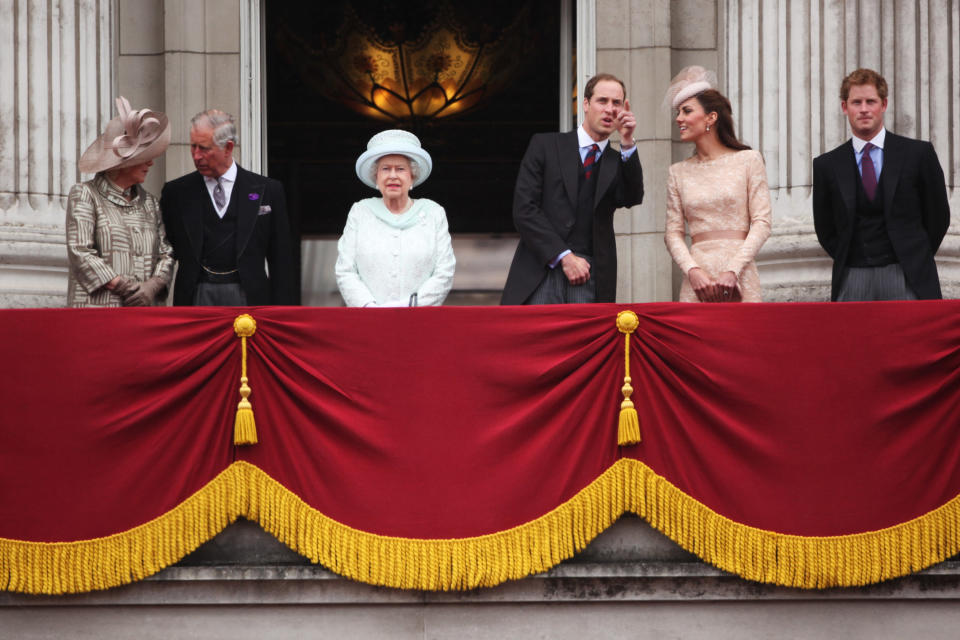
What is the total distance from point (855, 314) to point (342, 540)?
267 centimetres

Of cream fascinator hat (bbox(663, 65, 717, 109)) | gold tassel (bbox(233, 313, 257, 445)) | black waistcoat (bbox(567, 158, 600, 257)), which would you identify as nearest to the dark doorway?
cream fascinator hat (bbox(663, 65, 717, 109))

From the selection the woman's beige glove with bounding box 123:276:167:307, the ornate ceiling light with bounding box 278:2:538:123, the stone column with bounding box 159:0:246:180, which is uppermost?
the ornate ceiling light with bounding box 278:2:538:123

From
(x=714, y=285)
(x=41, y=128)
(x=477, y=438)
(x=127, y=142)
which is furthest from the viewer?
(x=41, y=128)

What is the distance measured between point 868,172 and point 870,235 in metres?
0.35

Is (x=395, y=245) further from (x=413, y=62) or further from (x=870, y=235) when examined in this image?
(x=413, y=62)

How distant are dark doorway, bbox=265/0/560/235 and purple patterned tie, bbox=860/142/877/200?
5.95 meters

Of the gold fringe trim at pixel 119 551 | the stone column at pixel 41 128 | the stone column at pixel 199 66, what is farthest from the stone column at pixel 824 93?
the stone column at pixel 41 128

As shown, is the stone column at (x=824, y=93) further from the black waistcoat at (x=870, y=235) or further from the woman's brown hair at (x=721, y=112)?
the woman's brown hair at (x=721, y=112)

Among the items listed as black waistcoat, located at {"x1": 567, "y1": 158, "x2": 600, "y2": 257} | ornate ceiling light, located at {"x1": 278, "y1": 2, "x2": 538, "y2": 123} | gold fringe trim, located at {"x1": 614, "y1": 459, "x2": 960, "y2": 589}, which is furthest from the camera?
ornate ceiling light, located at {"x1": 278, "y1": 2, "x2": 538, "y2": 123}

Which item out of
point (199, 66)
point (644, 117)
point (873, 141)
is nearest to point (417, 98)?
point (199, 66)

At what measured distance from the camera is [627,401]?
22.3 feet

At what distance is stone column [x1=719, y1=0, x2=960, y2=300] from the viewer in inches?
369

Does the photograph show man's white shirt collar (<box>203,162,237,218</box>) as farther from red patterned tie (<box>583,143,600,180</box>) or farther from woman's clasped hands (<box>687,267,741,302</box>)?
woman's clasped hands (<box>687,267,741,302</box>)

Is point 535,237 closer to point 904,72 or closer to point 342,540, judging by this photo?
point 342,540
